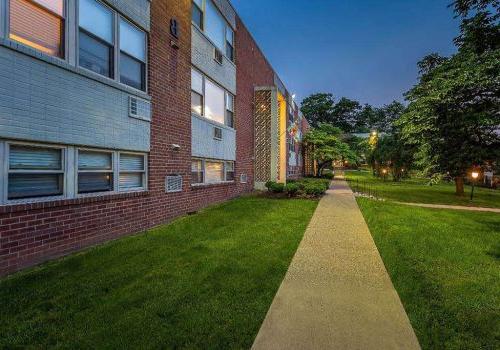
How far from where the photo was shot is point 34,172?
487 cm

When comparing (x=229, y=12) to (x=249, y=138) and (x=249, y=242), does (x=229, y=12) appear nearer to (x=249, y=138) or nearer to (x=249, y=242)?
(x=249, y=138)

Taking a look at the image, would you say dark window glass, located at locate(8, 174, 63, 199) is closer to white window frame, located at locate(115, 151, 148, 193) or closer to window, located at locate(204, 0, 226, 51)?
white window frame, located at locate(115, 151, 148, 193)

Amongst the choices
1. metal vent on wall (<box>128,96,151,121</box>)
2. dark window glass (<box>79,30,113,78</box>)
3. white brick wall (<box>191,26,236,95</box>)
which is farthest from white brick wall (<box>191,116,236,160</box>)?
dark window glass (<box>79,30,113,78</box>)

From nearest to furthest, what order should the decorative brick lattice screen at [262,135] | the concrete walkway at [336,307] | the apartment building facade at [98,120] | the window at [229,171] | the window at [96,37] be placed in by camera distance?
1. the concrete walkway at [336,307]
2. the apartment building facade at [98,120]
3. the window at [96,37]
4. the window at [229,171]
5. the decorative brick lattice screen at [262,135]

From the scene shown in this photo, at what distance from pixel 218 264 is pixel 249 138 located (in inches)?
464

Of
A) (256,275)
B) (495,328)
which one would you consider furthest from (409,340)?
(256,275)

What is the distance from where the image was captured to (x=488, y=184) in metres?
33.9

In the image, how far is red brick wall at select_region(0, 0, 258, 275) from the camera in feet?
15.2

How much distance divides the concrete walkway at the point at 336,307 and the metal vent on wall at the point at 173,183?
4463mm

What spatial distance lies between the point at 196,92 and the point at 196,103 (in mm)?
403

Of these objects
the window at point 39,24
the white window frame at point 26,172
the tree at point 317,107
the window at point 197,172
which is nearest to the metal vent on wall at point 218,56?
the window at point 197,172

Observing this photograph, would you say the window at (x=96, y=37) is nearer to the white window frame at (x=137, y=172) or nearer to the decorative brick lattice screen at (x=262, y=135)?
the white window frame at (x=137, y=172)

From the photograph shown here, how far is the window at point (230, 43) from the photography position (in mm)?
13352

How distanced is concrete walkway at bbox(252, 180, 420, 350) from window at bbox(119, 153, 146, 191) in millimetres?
4486
